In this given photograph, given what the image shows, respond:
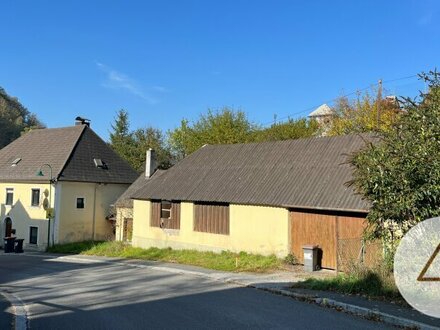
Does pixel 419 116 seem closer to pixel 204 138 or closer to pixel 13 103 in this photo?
pixel 204 138

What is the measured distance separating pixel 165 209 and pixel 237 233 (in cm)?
552

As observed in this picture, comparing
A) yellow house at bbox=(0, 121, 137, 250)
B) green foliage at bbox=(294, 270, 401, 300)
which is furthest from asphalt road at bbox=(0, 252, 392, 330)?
yellow house at bbox=(0, 121, 137, 250)

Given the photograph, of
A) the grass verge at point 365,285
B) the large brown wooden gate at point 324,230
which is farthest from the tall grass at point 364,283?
the large brown wooden gate at point 324,230

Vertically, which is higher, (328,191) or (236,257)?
(328,191)

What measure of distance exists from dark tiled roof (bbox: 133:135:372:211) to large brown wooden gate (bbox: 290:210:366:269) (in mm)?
561

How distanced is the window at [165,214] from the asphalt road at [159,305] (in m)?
6.73

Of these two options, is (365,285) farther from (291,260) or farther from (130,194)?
(130,194)

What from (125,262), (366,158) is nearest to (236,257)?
(125,262)

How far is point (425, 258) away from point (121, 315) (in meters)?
6.64

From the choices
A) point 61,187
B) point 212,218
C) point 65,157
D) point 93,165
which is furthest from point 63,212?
point 212,218

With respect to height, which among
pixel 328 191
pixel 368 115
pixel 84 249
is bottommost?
pixel 84 249

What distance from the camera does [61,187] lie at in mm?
34969

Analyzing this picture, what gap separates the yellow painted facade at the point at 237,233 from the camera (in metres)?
19.5

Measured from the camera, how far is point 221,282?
15.4 m
